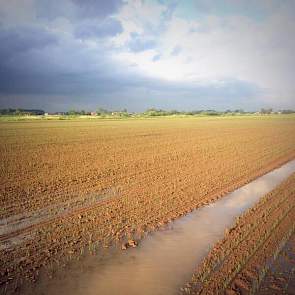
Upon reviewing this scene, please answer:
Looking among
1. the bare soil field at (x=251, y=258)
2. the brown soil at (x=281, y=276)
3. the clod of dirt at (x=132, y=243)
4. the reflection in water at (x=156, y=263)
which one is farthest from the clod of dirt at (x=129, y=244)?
the brown soil at (x=281, y=276)

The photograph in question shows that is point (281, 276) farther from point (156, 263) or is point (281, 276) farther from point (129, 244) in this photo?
point (129, 244)

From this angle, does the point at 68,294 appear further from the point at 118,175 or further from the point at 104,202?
the point at 118,175

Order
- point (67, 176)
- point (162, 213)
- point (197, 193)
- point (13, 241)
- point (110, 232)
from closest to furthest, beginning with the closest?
point (13, 241) → point (110, 232) → point (162, 213) → point (197, 193) → point (67, 176)

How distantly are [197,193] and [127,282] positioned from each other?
225 inches

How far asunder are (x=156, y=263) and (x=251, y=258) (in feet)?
6.10

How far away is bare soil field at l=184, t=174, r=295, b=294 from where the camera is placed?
16.6 feet

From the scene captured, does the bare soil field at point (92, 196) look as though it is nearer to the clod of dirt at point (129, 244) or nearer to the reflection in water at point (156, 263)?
the clod of dirt at point (129, 244)

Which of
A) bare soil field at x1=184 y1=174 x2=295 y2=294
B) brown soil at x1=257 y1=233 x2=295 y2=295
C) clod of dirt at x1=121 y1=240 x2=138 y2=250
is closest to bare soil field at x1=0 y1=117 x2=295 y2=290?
clod of dirt at x1=121 y1=240 x2=138 y2=250

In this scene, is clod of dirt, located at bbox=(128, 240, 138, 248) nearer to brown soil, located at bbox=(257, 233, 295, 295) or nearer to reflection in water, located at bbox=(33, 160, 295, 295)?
reflection in water, located at bbox=(33, 160, 295, 295)

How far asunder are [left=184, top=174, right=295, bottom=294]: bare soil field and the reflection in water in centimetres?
29

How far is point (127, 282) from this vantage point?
530 centimetres

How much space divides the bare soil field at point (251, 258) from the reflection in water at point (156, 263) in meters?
0.29

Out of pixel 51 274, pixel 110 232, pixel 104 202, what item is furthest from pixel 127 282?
pixel 104 202

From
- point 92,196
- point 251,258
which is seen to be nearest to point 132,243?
point 251,258
